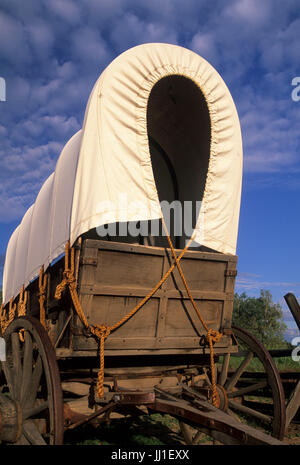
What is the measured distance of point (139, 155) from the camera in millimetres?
3439

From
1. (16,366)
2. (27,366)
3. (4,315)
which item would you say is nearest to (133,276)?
(27,366)

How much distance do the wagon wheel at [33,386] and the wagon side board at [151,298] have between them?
28cm

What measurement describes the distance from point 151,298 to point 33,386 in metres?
1.24

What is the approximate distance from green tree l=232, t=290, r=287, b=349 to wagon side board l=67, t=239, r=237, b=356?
106 feet

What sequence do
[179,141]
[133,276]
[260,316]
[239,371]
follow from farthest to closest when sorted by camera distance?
[260,316]
[179,141]
[239,371]
[133,276]

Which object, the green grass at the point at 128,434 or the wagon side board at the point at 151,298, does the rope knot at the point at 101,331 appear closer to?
the wagon side board at the point at 151,298

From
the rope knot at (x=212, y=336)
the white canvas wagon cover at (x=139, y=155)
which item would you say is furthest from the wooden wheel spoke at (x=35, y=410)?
the rope knot at (x=212, y=336)

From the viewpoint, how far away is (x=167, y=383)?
393cm

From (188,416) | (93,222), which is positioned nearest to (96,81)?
(93,222)

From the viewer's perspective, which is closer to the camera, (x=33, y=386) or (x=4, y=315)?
(x=33, y=386)

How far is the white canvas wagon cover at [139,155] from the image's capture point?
3.29 metres

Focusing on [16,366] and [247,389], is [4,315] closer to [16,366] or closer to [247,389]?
[16,366]
